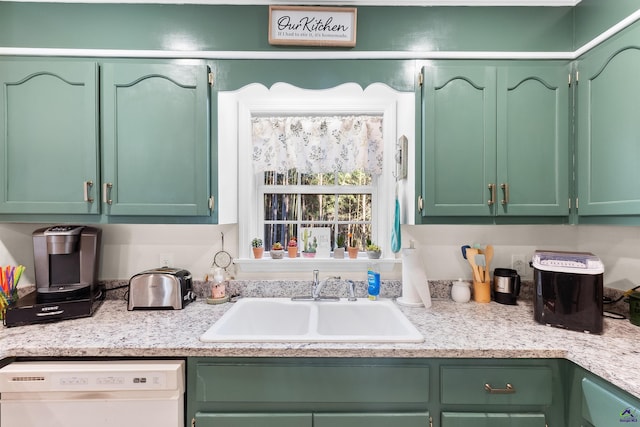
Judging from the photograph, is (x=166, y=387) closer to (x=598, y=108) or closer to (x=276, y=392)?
(x=276, y=392)

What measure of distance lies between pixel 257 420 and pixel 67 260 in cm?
133

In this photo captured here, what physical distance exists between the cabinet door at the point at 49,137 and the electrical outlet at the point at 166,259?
20.1 inches

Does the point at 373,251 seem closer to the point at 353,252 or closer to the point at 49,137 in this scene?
the point at 353,252

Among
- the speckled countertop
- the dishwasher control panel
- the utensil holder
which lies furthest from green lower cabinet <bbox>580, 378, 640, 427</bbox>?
the dishwasher control panel

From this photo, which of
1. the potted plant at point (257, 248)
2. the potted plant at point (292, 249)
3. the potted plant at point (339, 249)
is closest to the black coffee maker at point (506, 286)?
Result: the potted plant at point (339, 249)

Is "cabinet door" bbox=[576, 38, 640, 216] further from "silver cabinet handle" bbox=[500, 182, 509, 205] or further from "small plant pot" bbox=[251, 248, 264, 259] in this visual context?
"small plant pot" bbox=[251, 248, 264, 259]

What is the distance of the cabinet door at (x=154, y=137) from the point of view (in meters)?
1.54

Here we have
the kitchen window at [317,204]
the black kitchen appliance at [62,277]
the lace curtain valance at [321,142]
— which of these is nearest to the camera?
the black kitchen appliance at [62,277]

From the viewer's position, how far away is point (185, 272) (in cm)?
176

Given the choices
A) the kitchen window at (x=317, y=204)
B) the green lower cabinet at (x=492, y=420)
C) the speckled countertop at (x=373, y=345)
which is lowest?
the green lower cabinet at (x=492, y=420)

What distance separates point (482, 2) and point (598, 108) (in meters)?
0.75

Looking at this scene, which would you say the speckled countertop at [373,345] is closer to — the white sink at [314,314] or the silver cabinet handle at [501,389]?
the silver cabinet handle at [501,389]

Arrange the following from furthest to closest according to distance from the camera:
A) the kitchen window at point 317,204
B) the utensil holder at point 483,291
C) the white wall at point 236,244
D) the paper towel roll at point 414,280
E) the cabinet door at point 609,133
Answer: the kitchen window at point 317,204 → the white wall at point 236,244 → the utensil holder at point 483,291 → the paper towel roll at point 414,280 → the cabinet door at point 609,133

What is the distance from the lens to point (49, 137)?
1.53 meters
